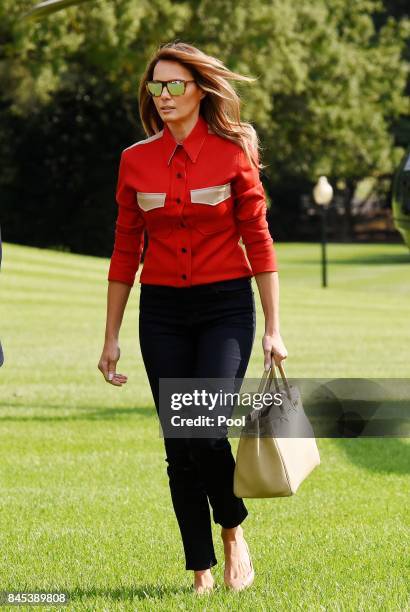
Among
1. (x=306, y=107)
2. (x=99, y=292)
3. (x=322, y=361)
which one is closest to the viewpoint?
(x=322, y=361)

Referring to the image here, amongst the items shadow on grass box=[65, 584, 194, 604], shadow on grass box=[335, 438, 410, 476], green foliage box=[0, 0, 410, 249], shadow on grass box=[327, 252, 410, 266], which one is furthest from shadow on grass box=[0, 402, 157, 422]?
shadow on grass box=[327, 252, 410, 266]

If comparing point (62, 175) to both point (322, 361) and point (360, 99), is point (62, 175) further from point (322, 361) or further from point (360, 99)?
point (322, 361)

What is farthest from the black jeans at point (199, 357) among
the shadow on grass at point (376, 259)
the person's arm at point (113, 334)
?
the shadow on grass at point (376, 259)

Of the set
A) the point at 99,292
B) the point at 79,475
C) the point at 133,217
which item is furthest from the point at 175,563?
the point at 99,292

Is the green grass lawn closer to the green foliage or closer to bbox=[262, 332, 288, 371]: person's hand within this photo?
bbox=[262, 332, 288, 371]: person's hand

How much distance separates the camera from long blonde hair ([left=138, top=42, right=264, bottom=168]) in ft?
14.8

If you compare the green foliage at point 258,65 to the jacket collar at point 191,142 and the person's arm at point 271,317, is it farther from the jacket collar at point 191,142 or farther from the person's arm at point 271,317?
the person's arm at point 271,317

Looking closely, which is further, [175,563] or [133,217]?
[175,563]

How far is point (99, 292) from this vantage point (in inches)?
1047

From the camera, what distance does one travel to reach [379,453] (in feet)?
26.5

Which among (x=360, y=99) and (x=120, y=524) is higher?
(x=120, y=524)

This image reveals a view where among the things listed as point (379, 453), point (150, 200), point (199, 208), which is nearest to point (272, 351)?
point (199, 208)

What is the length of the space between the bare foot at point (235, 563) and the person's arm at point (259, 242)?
0.67m

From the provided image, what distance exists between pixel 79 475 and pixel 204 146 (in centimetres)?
332
